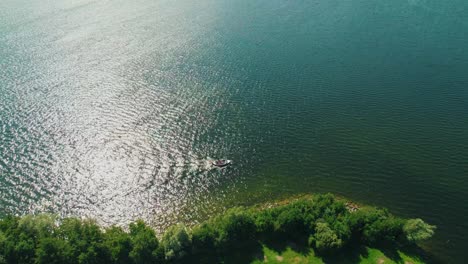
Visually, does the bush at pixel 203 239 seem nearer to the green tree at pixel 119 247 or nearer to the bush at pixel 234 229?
the bush at pixel 234 229

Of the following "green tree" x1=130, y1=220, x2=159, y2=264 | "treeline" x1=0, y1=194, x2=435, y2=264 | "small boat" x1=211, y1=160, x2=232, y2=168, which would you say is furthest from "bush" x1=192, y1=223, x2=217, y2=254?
"small boat" x1=211, y1=160, x2=232, y2=168

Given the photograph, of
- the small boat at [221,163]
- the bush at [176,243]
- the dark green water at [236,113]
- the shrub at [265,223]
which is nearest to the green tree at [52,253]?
the bush at [176,243]

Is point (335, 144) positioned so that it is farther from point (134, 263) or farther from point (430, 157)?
point (134, 263)

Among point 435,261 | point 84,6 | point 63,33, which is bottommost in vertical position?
point 435,261

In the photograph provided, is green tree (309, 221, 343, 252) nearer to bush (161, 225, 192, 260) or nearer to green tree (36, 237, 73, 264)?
bush (161, 225, 192, 260)

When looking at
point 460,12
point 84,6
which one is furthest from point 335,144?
point 84,6

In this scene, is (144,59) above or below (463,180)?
above
